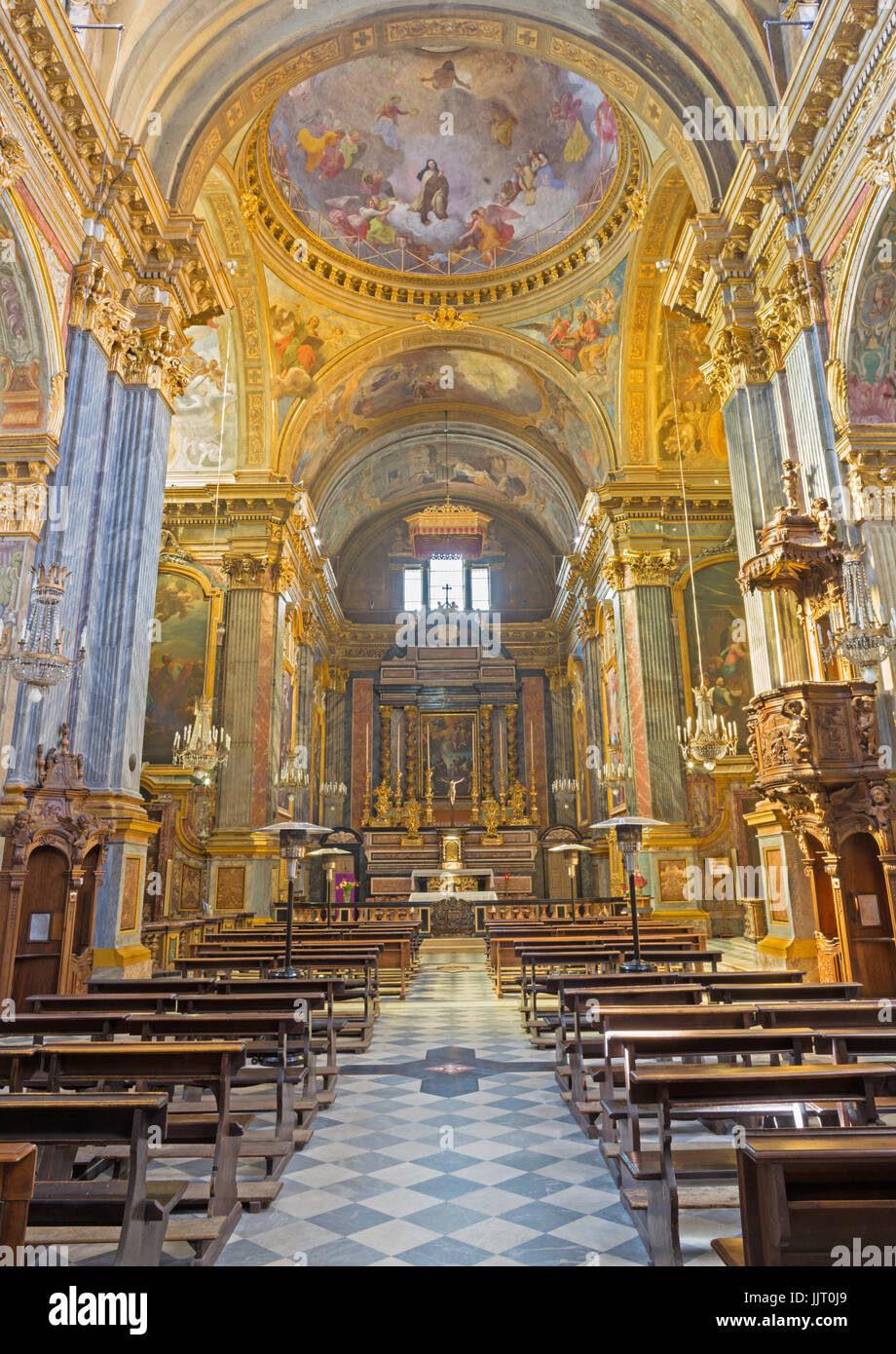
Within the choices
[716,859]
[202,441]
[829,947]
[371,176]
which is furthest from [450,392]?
[829,947]

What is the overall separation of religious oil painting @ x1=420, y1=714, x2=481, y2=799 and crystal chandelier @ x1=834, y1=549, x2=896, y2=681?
19.4 m

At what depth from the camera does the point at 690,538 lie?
1800cm

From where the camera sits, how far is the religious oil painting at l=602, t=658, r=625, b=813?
18206 mm

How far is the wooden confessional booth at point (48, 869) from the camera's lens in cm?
720

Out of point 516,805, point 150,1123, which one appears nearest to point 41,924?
point 150,1123

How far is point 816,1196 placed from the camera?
7.03 feet

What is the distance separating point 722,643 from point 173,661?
1110 centimetres

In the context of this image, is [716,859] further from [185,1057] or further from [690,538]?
[185,1057]

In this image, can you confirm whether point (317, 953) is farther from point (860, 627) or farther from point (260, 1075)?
point (860, 627)

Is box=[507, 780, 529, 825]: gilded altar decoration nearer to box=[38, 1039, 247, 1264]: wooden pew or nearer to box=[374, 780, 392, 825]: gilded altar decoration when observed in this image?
box=[374, 780, 392, 825]: gilded altar decoration

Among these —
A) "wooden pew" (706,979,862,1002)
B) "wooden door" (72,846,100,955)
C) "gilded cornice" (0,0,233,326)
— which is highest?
"gilded cornice" (0,0,233,326)

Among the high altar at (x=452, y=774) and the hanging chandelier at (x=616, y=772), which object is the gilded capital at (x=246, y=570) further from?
the high altar at (x=452, y=774)

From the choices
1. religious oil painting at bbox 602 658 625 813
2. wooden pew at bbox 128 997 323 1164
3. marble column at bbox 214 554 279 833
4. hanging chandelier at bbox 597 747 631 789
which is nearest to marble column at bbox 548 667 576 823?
religious oil painting at bbox 602 658 625 813
